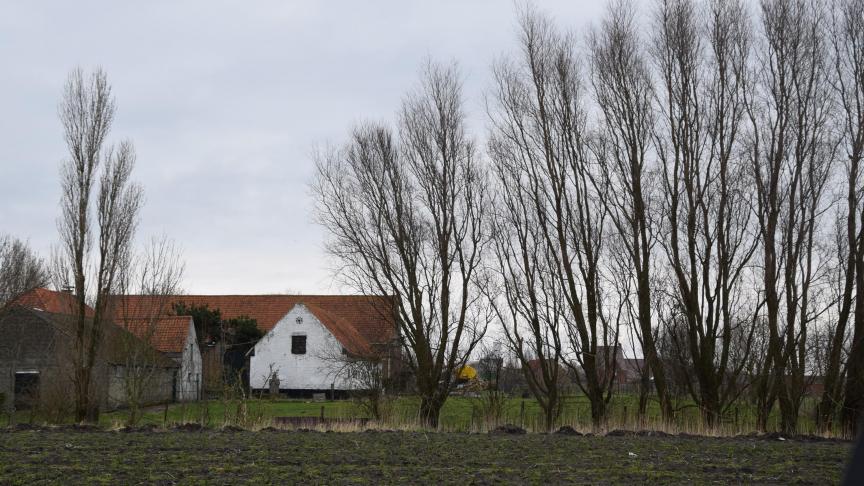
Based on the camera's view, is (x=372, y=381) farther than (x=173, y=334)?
No

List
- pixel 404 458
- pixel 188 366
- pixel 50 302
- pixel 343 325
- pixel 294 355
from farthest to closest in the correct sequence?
pixel 343 325, pixel 294 355, pixel 188 366, pixel 50 302, pixel 404 458

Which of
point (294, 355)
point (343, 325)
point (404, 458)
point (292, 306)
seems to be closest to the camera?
point (404, 458)

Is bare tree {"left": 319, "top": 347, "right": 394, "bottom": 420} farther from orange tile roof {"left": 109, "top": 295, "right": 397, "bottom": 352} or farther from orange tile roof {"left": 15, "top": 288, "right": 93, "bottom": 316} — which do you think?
orange tile roof {"left": 109, "top": 295, "right": 397, "bottom": 352}

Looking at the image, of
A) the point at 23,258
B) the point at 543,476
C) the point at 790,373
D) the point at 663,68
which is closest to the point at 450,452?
the point at 543,476

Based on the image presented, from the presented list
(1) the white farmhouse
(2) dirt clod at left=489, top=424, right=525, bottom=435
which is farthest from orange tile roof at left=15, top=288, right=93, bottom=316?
(2) dirt clod at left=489, top=424, right=525, bottom=435

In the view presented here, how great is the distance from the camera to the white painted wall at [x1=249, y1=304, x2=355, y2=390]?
44531 millimetres

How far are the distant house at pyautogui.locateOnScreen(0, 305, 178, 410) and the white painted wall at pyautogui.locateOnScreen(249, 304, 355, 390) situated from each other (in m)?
5.61

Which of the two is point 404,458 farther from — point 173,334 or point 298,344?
point 298,344

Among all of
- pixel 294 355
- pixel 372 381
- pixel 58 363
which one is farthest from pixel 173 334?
pixel 372 381

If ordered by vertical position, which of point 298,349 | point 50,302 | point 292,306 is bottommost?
point 298,349

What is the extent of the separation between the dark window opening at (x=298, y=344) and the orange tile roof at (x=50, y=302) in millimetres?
11808

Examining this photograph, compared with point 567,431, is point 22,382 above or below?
below

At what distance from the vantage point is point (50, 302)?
132ft

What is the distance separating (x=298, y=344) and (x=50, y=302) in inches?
480
